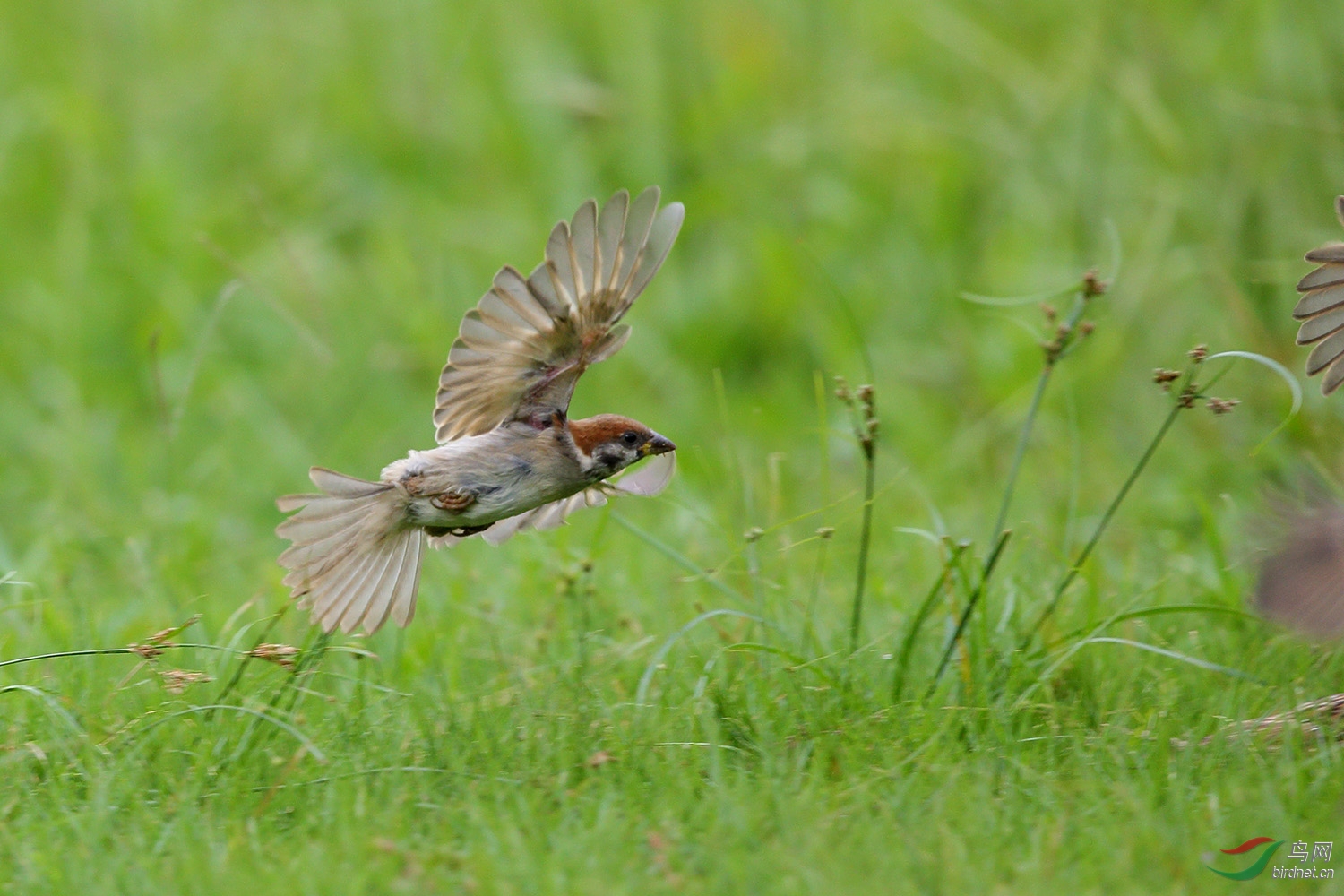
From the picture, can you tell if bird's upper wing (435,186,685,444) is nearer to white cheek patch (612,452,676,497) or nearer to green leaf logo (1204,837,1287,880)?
white cheek patch (612,452,676,497)

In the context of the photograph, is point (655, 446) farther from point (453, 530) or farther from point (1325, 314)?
point (1325, 314)

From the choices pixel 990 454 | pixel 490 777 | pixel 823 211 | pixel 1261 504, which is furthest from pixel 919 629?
pixel 823 211

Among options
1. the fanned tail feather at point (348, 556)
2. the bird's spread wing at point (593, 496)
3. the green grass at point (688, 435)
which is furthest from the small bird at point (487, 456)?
the green grass at point (688, 435)

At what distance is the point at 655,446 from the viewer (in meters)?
3.58

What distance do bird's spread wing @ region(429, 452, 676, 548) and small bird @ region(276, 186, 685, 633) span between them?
0.12m

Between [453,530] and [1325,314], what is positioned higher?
[1325,314]

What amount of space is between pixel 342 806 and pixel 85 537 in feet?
9.09

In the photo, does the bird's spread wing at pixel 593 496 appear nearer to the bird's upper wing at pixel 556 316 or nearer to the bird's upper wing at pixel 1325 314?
the bird's upper wing at pixel 556 316

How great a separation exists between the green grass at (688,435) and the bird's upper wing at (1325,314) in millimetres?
480

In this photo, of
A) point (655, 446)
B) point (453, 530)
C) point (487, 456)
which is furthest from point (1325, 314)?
point (453, 530)

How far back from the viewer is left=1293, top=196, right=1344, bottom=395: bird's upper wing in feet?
11.3

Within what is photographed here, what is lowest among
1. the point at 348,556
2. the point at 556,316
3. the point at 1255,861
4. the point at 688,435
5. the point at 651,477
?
the point at 1255,861

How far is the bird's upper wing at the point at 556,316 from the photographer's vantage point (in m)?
3.23

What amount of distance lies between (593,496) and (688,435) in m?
2.87
